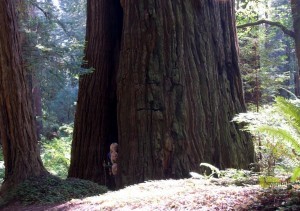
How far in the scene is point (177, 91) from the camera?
7934mm

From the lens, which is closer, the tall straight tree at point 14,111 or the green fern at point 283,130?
the green fern at point 283,130

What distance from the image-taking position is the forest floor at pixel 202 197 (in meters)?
3.40

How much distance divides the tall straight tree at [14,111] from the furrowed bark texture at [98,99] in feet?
8.34

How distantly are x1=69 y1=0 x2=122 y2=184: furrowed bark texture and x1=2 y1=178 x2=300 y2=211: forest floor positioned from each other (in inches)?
182

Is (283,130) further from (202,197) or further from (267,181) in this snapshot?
(202,197)

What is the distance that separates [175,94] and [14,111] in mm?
2735

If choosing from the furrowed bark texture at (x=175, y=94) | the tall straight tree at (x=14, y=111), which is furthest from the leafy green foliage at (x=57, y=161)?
the furrowed bark texture at (x=175, y=94)

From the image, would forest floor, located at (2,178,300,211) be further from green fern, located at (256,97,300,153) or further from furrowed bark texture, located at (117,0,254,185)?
furrowed bark texture, located at (117,0,254,185)

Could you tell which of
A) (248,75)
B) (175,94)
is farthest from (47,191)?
(248,75)

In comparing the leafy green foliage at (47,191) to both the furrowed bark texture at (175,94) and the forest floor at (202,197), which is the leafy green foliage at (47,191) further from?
the forest floor at (202,197)

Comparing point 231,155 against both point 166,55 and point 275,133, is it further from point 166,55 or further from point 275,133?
point 275,133

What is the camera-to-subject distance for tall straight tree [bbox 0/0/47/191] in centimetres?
724

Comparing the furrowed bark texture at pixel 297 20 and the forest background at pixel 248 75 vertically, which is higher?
the furrowed bark texture at pixel 297 20

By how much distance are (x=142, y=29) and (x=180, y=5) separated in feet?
2.84
